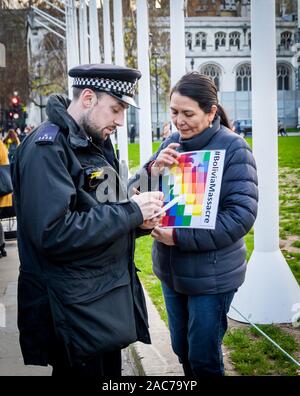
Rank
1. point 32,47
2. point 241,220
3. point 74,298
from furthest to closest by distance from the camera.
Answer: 1. point 32,47
2. point 241,220
3. point 74,298

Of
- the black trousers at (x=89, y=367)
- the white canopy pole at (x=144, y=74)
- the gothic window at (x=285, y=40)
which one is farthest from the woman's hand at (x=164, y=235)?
the gothic window at (x=285, y=40)

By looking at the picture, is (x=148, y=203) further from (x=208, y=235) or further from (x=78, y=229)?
(x=208, y=235)

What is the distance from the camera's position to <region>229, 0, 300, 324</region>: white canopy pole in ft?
14.5

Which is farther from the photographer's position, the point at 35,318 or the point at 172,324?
the point at 172,324

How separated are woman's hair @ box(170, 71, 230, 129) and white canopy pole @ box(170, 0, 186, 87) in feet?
11.1

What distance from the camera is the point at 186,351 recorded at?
117 inches

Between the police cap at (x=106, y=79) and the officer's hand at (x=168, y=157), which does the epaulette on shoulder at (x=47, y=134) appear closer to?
the police cap at (x=106, y=79)

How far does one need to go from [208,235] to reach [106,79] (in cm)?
90

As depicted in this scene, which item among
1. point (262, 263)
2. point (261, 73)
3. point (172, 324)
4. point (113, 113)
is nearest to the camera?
point (113, 113)

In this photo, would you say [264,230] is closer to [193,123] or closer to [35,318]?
[193,123]

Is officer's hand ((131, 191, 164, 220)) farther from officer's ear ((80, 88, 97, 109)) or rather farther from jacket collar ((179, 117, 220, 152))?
jacket collar ((179, 117, 220, 152))

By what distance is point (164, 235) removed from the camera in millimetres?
2693
